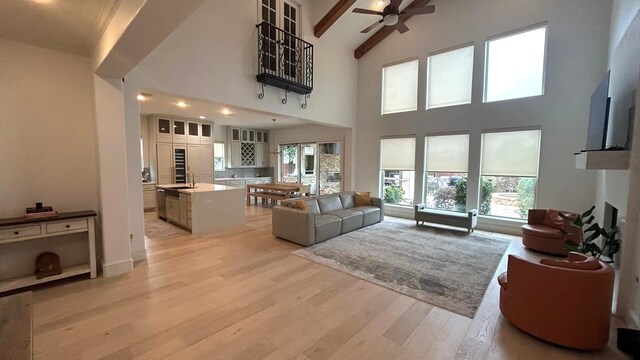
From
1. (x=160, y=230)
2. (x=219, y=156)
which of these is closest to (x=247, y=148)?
(x=219, y=156)

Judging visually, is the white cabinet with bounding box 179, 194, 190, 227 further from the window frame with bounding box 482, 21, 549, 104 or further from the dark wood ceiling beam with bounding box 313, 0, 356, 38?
the window frame with bounding box 482, 21, 549, 104

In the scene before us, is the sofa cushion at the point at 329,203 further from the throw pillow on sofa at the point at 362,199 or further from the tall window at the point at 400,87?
the tall window at the point at 400,87

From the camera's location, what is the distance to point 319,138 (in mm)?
8469

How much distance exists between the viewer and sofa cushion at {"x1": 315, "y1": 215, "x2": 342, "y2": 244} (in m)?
4.56

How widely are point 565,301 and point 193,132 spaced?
8.69 meters

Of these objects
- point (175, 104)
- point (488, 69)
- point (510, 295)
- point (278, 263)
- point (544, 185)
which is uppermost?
point (488, 69)

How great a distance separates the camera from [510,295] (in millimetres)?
2332

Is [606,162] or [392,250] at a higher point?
[606,162]

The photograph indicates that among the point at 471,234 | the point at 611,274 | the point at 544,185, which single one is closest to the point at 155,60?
the point at 611,274

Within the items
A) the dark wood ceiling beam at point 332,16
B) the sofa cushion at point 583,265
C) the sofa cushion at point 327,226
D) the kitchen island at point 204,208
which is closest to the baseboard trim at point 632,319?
the sofa cushion at point 583,265

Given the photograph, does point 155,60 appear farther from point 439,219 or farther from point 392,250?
point 439,219

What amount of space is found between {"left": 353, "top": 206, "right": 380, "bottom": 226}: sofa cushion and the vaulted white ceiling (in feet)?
16.3

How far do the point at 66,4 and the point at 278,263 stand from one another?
3.50 metres

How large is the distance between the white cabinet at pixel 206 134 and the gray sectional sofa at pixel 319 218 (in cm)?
468
